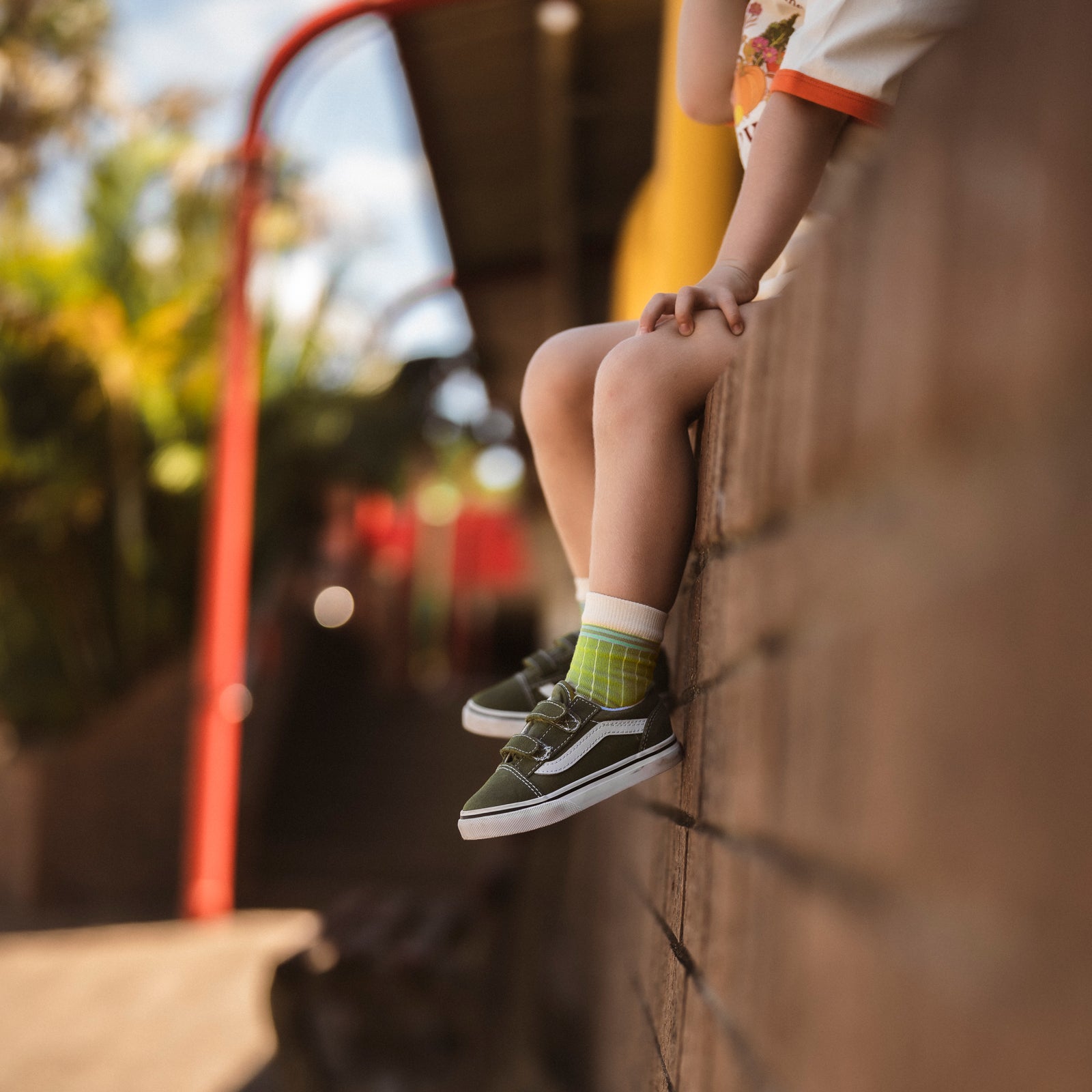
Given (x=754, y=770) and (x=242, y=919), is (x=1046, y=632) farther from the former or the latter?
(x=242, y=919)

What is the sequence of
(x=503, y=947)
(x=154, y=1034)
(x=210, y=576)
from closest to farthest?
(x=503, y=947) → (x=154, y=1034) → (x=210, y=576)

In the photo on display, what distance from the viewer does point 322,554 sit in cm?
936

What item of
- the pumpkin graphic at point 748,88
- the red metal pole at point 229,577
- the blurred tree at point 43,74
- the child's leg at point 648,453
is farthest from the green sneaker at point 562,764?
the blurred tree at point 43,74

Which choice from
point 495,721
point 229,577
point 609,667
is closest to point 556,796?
point 609,667

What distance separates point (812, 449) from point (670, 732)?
2.08 ft

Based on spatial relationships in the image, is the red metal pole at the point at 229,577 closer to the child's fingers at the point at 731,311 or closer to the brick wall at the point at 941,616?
the child's fingers at the point at 731,311

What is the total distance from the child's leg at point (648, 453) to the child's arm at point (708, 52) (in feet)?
1.92

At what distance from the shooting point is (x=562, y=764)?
3.74 feet

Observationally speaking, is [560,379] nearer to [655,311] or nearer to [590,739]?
[655,311]

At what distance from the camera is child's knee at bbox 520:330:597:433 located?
145 cm

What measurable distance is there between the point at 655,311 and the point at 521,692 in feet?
1.88

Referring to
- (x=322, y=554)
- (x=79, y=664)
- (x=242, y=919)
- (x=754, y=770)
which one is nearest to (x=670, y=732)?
(x=754, y=770)

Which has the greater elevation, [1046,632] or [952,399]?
[952,399]

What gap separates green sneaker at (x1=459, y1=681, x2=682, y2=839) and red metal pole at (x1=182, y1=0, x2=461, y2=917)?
15.2 ft
